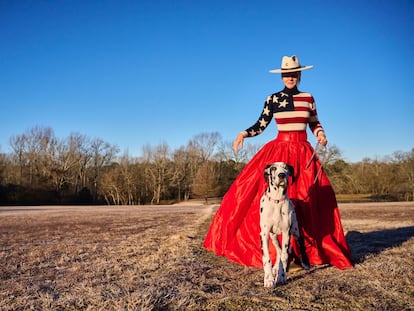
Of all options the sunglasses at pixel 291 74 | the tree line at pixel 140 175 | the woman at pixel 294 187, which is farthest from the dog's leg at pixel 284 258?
Result: the tree line at pixel 140 175

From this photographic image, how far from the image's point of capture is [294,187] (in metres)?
4.98

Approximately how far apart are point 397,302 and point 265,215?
1496 mm

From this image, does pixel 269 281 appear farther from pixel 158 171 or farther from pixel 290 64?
pixel 158 171

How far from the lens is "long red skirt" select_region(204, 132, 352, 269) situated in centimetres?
486

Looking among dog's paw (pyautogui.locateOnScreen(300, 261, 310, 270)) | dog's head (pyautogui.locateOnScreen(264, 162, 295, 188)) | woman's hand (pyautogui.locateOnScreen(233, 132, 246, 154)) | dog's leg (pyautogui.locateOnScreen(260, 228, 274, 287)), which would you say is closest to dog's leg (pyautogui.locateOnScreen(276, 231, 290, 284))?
dog's leg (pyautogui.locateOnScreen(260, 228, 274, 287))

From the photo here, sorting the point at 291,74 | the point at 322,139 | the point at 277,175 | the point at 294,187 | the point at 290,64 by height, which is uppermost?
the point at 290,64

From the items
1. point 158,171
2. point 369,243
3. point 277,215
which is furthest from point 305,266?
point 158,171

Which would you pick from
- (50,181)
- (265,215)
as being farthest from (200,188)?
(265,215)

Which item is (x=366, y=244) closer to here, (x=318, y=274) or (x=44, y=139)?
(x=318, y=274)

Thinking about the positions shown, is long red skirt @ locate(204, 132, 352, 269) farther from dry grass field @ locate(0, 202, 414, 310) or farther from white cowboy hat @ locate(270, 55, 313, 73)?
white cowboy hat @ locate(270, 55, 313, 73)

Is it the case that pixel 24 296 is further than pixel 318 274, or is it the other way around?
pixel 318 274

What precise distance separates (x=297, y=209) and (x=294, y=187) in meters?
0.31

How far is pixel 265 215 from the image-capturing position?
4.00 metres

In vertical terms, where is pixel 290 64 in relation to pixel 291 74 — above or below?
above
